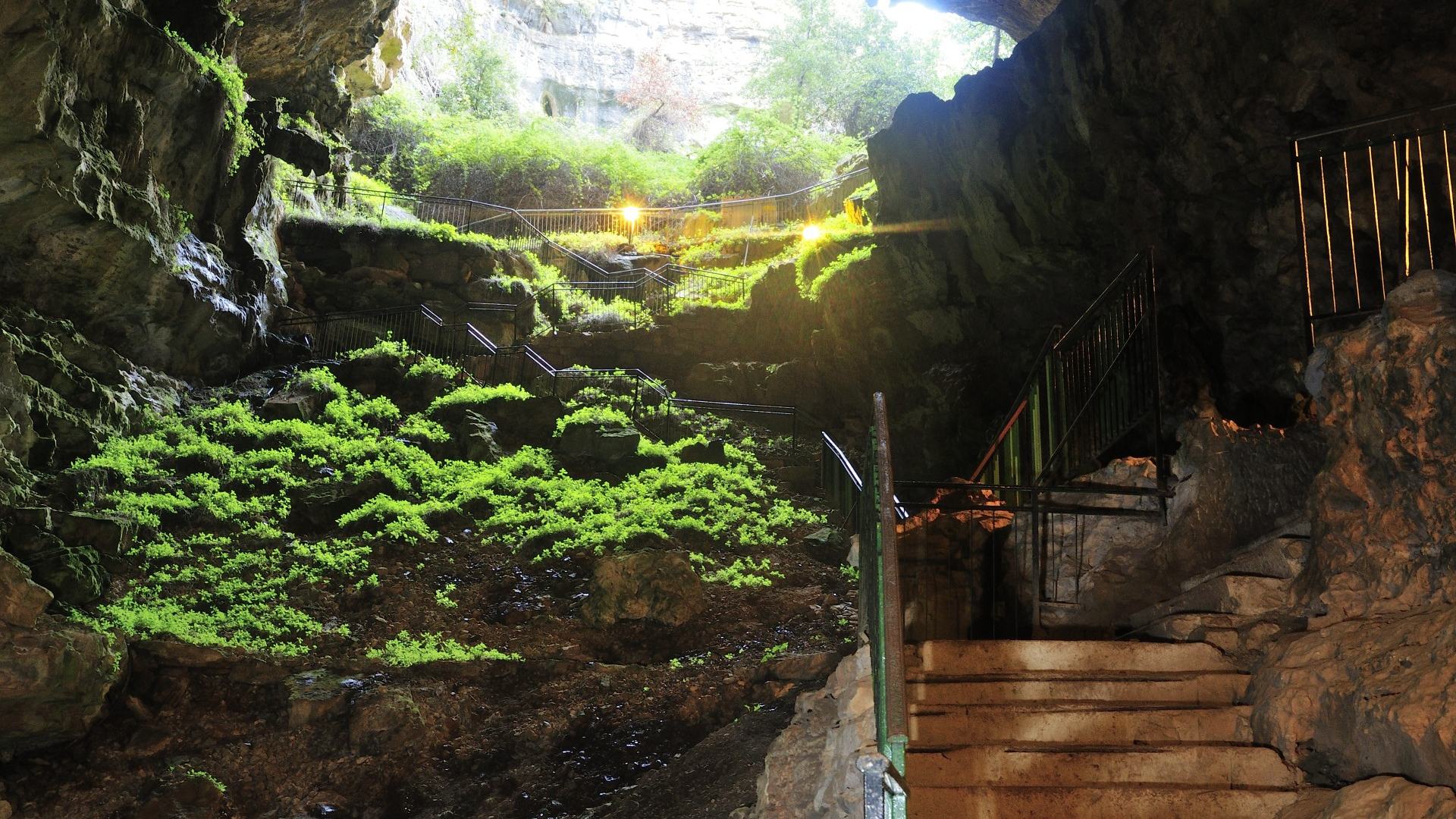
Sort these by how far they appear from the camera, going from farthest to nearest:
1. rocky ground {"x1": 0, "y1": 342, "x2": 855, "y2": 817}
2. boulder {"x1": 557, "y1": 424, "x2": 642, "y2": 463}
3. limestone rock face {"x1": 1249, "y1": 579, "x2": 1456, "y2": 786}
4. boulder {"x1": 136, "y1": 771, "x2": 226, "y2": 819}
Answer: boulder {"x1": 557, "y1": 424, "x2": 642, "y2": 463}
rocky ground {"x1": 0, "y1": 342, "x2": 855, "y2": 817}
boulder {"x1": 136, "y1": 771, "x2": 226, "y2": 819}
limestone rock face {"x1": 1249, "y1": 579, "x2": 1456, "y2": 786}

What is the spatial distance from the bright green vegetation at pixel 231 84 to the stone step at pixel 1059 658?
15.3 meters

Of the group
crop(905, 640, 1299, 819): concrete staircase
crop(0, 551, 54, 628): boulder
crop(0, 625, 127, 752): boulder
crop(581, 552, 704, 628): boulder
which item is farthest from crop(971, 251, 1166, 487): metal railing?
crop(0, 551, 54, 628): boulder

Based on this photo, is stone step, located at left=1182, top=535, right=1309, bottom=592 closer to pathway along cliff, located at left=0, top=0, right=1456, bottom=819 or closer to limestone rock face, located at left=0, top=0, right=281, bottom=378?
pathway along cliff, located at left=0, top=0, right=1456, bottom=819

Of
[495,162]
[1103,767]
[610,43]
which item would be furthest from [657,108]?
[1103,767]

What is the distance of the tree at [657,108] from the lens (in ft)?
144

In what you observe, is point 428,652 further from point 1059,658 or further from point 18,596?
point 1059,658

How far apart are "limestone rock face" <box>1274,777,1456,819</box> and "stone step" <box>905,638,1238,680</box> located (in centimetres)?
110

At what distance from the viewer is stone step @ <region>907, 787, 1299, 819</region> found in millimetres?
3693

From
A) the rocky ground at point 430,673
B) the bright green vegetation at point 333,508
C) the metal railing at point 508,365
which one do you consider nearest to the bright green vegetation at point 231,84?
the metal railing at point 508,365

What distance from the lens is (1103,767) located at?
395cm

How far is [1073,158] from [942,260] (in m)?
3.69

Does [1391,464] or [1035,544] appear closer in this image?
[1391,464]

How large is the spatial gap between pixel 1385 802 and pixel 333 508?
425 inches

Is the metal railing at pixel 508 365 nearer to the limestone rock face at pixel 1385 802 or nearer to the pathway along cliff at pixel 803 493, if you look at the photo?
the pathway along cliff at pixel 803 493
